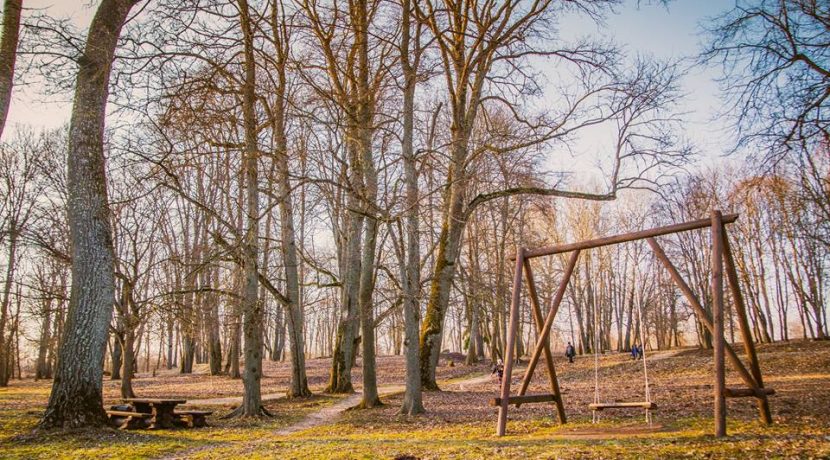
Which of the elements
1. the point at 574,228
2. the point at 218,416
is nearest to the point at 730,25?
the point at 218,416

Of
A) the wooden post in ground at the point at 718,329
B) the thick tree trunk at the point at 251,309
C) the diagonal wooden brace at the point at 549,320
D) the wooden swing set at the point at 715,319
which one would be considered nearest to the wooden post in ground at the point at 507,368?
the wooden swing set at the point at 715,319

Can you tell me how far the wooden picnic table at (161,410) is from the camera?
35.0 ft

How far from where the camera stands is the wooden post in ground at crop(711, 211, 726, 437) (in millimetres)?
6812

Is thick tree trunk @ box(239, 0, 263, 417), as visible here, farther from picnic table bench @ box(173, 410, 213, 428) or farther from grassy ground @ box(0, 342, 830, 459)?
picnic table bench @ box(173, 410, 213, 428)

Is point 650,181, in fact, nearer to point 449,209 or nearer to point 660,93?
point 660,93

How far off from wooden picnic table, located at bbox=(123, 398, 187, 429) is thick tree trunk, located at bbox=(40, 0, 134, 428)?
1.20m

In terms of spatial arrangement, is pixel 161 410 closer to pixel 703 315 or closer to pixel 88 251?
pixel 88 251

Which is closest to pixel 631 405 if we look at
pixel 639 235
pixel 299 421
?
pixel 639 235

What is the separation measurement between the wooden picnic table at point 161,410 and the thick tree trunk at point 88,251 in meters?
1.20

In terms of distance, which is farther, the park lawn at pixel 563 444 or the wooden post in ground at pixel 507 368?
the wooden post in ground at pixel 507 368

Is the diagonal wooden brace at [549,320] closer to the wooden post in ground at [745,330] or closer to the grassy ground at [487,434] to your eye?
the grassy ground at [487,434]

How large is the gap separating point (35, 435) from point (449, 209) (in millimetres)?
9903

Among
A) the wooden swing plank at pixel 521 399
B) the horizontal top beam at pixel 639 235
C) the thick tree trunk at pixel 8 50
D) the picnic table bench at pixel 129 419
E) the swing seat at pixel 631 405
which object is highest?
the thick tree trunk at pixel 8 50

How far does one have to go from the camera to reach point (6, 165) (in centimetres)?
2380
